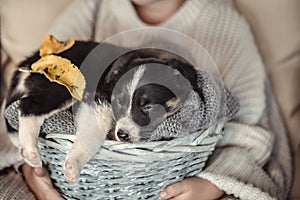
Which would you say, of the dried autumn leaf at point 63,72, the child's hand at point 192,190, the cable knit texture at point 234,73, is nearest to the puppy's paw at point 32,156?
the dried autumn leaf at point 63,72

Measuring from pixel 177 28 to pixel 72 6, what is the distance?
261 mm

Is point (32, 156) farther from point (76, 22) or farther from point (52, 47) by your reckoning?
point (76, 22)

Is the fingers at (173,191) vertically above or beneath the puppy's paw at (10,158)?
above

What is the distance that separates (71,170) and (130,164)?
9cm

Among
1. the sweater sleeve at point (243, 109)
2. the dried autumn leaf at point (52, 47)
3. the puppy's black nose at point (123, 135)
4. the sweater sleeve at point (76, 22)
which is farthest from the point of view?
the sweater sleeve at point (76, 22)

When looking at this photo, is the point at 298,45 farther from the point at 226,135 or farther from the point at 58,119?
the point at 58,119

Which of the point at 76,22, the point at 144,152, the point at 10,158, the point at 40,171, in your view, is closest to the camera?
the point at 144,152

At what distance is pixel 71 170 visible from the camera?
82 cm

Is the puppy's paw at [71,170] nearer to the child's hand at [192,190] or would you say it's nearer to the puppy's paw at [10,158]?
the child's hand at [192,190]

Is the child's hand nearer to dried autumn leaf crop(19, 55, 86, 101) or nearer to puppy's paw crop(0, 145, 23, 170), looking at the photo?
dried autumn leaf crop(19, 55, 86, 101)

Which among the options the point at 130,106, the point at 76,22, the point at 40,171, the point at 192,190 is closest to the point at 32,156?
the point at 40,171

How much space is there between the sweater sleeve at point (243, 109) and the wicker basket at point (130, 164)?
0.15 metres

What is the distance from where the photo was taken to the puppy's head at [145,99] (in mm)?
830

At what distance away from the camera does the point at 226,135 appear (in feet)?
3.64
